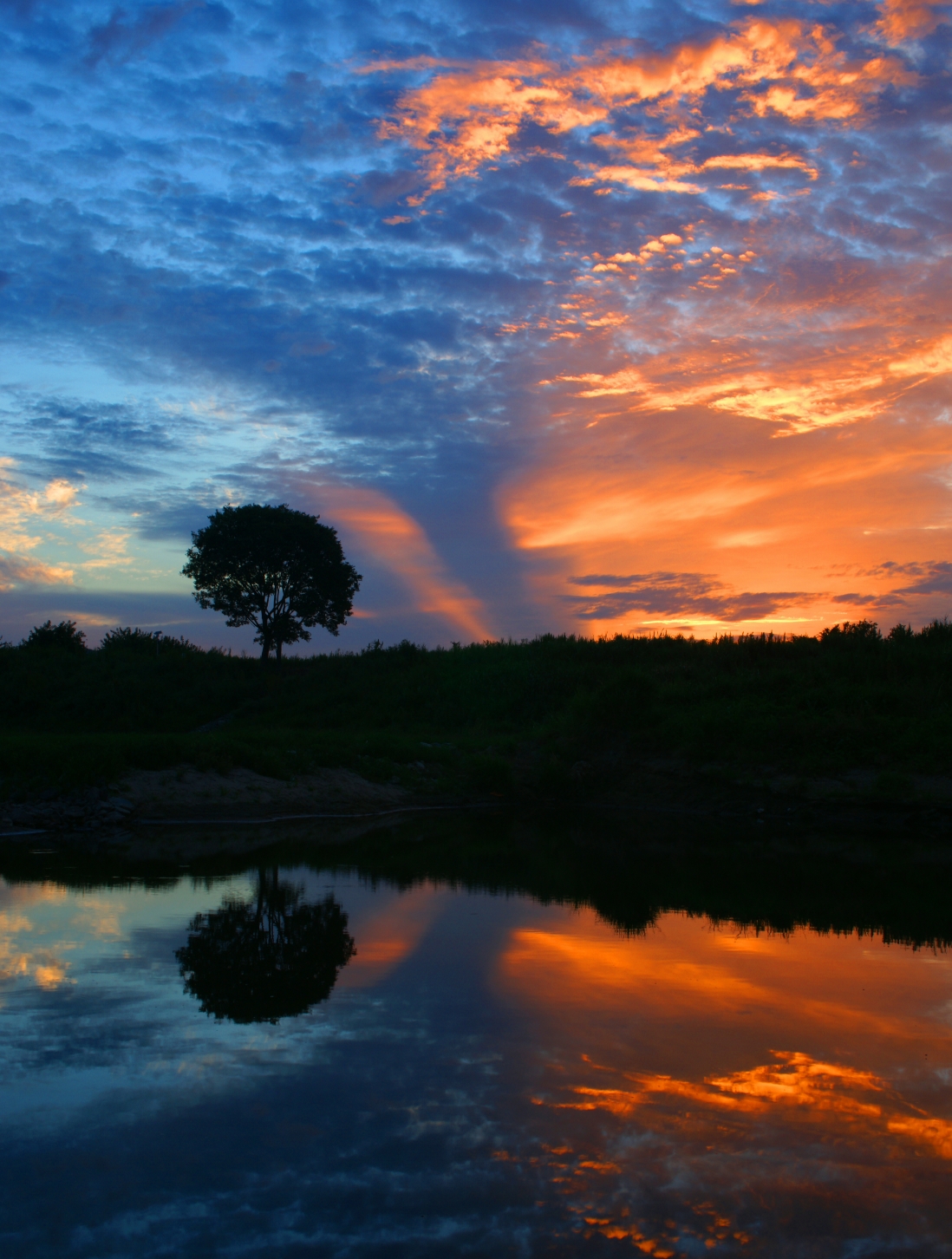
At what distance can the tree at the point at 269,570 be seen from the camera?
36.8 meters

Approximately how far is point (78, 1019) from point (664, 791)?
14780 mm

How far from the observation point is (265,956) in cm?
731

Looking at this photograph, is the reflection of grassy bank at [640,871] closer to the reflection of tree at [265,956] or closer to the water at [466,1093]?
the water at [466,1093]

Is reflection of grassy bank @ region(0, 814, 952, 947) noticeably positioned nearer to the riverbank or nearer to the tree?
the riverbank

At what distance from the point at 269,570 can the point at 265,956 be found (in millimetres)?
31115

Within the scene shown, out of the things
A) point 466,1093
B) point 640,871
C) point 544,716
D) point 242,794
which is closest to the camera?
point 466,1093

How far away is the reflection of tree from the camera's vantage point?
614 centimetres

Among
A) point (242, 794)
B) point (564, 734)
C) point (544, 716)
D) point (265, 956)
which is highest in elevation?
point (544, 716)

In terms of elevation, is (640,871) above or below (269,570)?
below

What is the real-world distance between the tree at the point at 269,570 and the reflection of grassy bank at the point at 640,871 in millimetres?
23532

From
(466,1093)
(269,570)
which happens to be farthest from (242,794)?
(269,570)

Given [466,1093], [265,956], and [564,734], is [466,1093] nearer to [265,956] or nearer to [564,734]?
[265,956]

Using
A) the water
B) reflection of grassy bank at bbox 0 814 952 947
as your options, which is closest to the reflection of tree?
the water

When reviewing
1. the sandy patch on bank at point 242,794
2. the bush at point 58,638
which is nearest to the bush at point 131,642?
the bush at point 58,638
